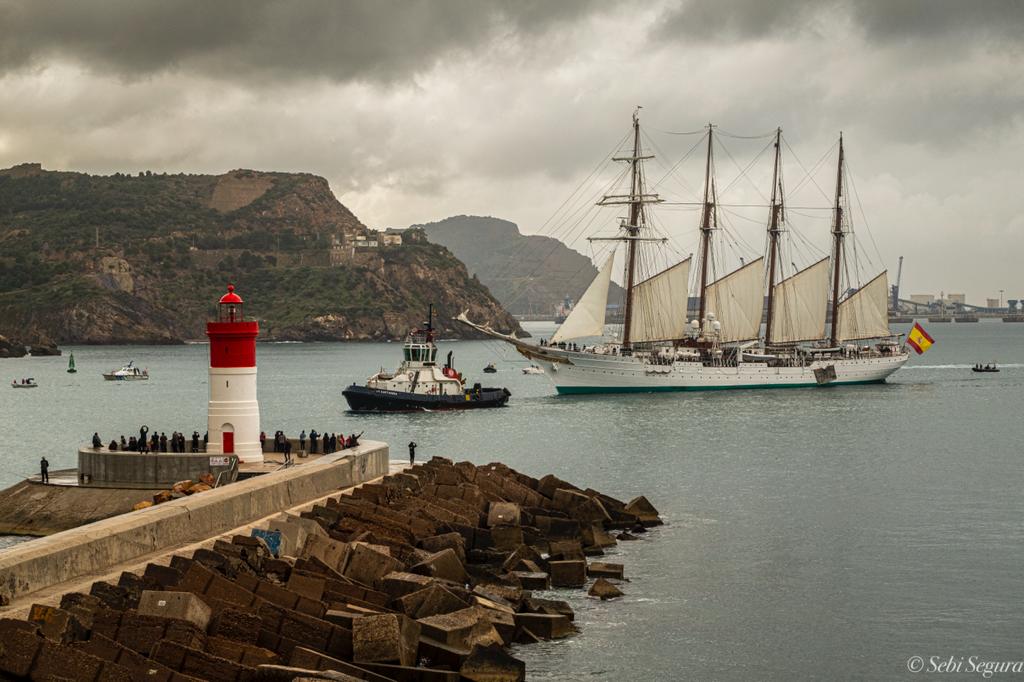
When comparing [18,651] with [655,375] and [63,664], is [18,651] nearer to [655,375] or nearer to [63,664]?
[63,664]

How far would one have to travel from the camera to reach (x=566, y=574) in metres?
23.1

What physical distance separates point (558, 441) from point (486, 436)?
344 centimetres

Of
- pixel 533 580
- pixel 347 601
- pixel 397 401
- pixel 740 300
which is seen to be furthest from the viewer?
pixel 740 300

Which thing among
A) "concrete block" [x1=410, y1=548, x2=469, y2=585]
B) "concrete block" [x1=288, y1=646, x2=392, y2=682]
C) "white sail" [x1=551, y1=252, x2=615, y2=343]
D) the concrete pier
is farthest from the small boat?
"concrete block" [x1=288, y1=646, x2=392, y2=682]

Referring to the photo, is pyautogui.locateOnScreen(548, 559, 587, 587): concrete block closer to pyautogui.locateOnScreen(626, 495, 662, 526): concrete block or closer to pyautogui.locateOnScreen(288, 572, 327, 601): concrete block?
pyautogui.locateOnScreen(288, 572, 327, 601): concrete block

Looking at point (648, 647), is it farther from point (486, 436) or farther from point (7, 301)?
point (7, 301)

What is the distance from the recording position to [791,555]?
27812 millimetres

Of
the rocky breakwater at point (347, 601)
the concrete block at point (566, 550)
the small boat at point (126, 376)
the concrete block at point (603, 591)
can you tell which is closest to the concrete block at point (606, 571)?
the rocky breakwater at point (347, 601)

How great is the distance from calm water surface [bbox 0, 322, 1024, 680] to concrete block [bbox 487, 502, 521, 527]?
7.30 ft

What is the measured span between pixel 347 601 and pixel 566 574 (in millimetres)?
6688

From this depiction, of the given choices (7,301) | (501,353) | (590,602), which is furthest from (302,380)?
(7,301)

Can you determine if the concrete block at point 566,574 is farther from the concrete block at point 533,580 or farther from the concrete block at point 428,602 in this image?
the concrete block at point 428,602

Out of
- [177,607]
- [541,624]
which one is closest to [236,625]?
[177,607]

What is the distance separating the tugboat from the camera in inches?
2643
